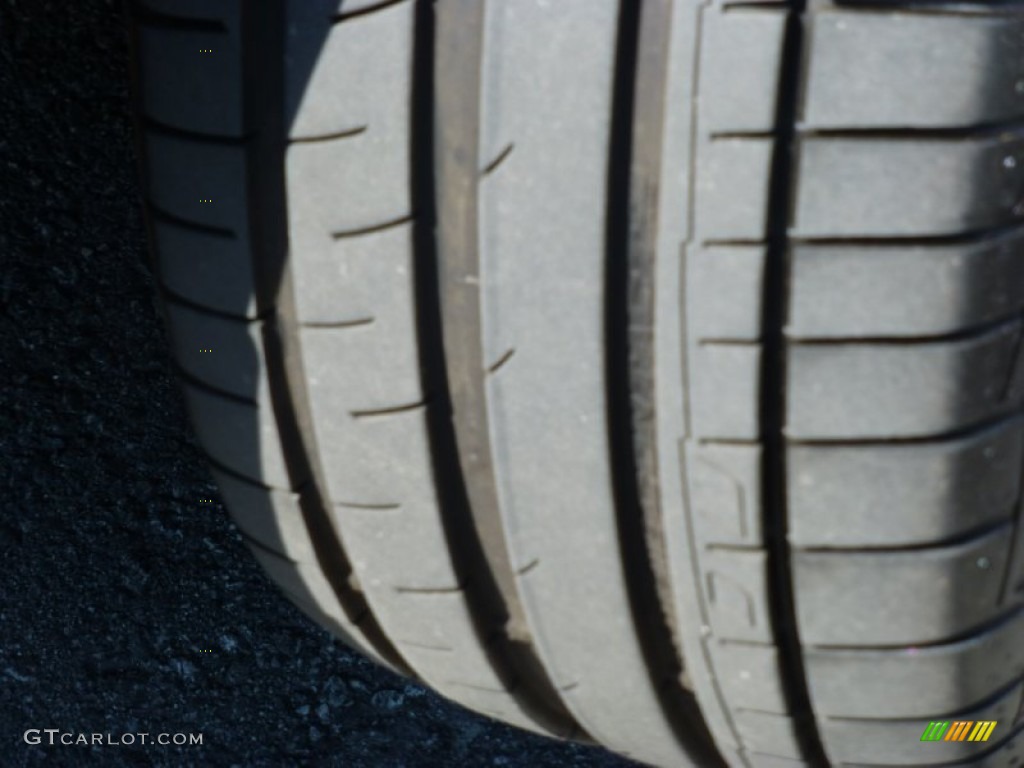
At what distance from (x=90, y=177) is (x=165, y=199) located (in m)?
0.39

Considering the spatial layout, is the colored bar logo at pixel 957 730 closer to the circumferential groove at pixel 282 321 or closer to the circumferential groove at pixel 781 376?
the circumferential groove at pixel 781 376

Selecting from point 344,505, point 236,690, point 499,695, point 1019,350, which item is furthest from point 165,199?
point 236,690

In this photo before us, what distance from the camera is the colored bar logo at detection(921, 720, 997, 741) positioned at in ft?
2.71

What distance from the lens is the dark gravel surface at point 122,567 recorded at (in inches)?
48.3

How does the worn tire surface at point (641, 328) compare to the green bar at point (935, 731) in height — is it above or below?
above

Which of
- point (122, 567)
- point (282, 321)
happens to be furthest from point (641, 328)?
point (122, 567)

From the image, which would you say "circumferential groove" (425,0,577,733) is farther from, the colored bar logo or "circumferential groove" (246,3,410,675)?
the colored bar logo

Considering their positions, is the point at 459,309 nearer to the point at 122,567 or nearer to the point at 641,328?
the point at 641,328

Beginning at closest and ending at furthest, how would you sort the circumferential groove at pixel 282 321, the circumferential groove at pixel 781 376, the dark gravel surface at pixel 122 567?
1. the circumferential groove at pixel 781 376
2. the circumferential groove at pixel 282 321
3. the dark gravel surface at pixel 122 567

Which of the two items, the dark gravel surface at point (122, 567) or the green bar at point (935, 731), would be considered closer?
the green bar at point (935, 731)

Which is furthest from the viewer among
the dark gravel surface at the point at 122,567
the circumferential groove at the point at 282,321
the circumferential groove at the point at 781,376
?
the dark gravel surface at the point at 122,567

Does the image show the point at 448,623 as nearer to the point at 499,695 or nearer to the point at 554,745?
the point at 499,695

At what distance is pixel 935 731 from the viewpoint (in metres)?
0.83

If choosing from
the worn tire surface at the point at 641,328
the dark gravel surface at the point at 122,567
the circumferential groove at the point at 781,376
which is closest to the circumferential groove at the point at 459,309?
the worn tire surface at the point at 641,328
